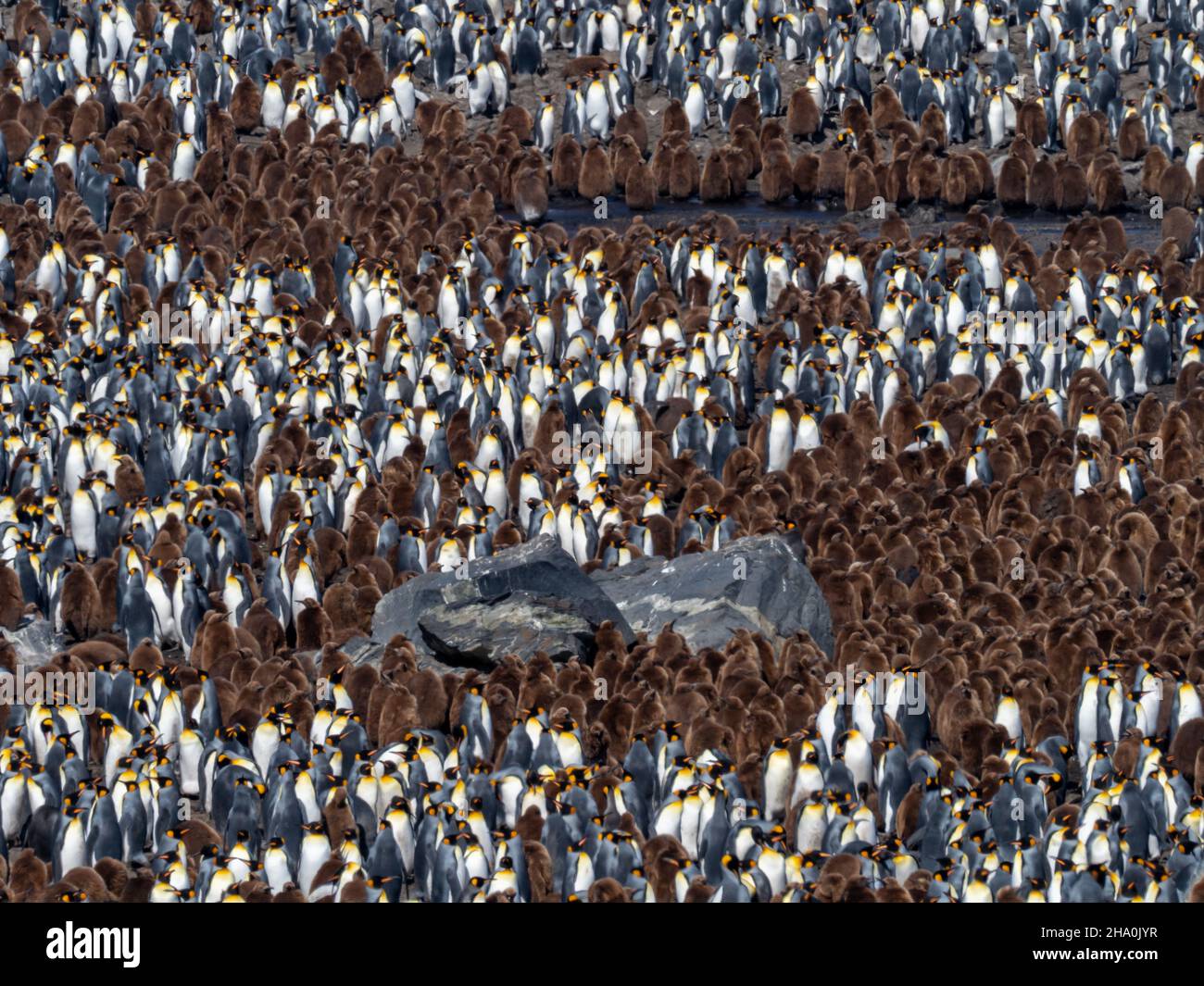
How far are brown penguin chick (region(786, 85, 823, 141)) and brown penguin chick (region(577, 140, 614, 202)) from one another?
108 inches

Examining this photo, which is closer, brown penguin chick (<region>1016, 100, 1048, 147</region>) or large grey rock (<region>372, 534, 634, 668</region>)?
large grey rock (<region>372, 534, 634, 668</region>)

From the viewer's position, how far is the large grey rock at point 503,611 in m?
17.7

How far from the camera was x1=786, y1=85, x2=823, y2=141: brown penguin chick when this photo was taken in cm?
2927

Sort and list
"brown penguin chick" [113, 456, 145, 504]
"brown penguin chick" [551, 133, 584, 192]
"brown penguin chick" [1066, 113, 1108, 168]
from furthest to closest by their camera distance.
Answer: "brown penguin chick" [1066, 113, 1108, 168]
"brown penguin chick" [551, 133, 584, 192]
"brown penguin chick" [113, 456, 145, 504]

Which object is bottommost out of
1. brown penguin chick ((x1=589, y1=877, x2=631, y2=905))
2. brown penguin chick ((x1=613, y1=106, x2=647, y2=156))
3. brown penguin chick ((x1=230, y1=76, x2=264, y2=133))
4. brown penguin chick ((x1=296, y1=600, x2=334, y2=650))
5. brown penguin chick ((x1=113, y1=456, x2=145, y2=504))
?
brown penguin chick ((x1=589, y1=877, x2=631, y2=905))

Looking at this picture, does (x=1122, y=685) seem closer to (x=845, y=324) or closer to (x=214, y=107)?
(x=845, y=324)

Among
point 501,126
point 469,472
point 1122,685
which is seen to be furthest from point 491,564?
point 501,126

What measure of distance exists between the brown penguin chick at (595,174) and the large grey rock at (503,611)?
10.3 metres

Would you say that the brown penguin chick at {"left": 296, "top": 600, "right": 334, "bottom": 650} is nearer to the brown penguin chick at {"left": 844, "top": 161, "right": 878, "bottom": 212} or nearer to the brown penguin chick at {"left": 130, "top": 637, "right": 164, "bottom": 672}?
the brown penguin chick at {"left": 130, "top": 637, "right": 164, "bottom": 672}

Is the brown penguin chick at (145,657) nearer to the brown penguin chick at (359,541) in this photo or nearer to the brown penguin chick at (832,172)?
the brown penguin chick at (359,541)

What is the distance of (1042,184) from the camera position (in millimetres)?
27562

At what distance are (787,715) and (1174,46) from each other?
17125 mm

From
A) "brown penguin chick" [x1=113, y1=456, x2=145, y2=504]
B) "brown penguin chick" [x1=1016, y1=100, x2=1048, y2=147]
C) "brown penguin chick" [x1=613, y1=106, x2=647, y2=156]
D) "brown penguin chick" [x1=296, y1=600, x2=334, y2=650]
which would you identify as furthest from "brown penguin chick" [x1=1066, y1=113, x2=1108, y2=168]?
"brown penguin chick" [x1=296, y1=600, x2=334, y2=650]

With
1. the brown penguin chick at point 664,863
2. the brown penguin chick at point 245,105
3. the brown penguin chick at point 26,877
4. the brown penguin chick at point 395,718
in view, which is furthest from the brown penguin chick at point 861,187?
the brown penguin chick at point 26,877
